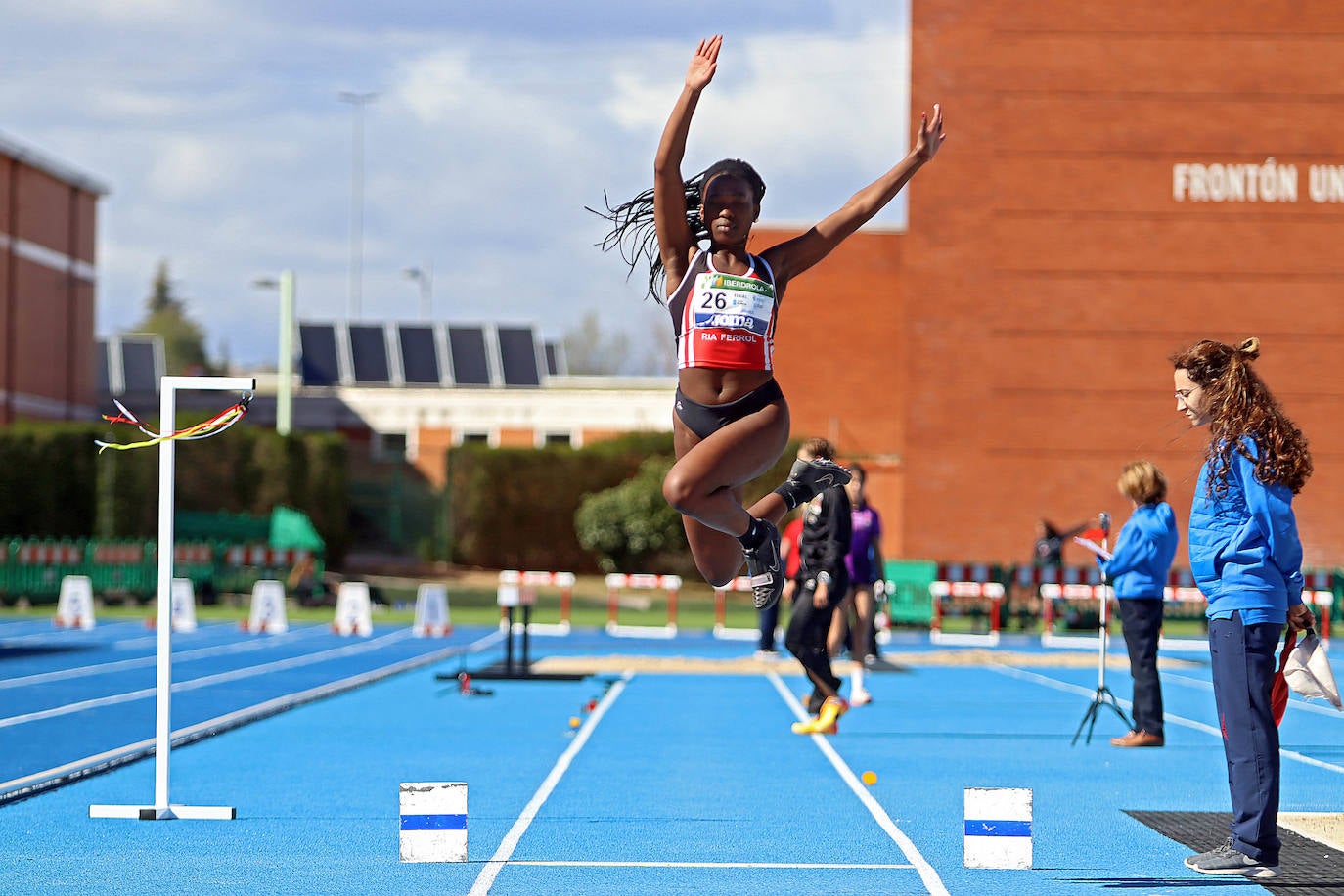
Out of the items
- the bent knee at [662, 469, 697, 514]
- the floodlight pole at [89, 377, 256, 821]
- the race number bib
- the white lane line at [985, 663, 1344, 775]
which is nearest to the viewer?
the bent knee at [662, 469, 697, 514]

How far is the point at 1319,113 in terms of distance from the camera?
40.2 m

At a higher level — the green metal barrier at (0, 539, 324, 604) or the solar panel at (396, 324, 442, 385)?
the solar panel at (396, 324, 442, 385)

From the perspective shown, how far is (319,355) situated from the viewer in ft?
203

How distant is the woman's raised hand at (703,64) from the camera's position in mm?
6547

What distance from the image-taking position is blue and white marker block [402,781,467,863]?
709 centimetres

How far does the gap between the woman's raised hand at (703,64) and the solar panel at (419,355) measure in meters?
54.7

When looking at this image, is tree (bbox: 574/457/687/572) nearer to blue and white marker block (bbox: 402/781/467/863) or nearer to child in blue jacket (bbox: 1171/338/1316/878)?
blue and white marker block (bbox: 402/781/467/863)

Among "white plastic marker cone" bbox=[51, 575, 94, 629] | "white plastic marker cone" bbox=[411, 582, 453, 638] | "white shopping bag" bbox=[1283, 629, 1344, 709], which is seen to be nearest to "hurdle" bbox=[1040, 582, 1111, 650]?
"white plastic marker cone" bbox=[411, 582, 453, 638]

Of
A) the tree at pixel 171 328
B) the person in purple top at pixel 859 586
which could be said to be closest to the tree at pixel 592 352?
the tree at pixel 171 328

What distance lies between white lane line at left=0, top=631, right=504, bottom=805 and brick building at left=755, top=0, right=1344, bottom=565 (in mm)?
21655

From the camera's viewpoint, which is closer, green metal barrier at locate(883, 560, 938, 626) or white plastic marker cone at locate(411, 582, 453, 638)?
white plastic marker cone at locate(411, 582, 453, 638)

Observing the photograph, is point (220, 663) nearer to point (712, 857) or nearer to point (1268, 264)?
point (712, 857)

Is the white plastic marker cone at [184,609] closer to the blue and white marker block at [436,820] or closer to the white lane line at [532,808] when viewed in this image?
the white lane line at [532,808]

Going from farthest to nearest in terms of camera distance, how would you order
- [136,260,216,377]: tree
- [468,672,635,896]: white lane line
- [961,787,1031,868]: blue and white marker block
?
[136,260,216,377]: tree < [961,787,1031,868]: blue and white marker block < [468,672,635,896]: white lane line
